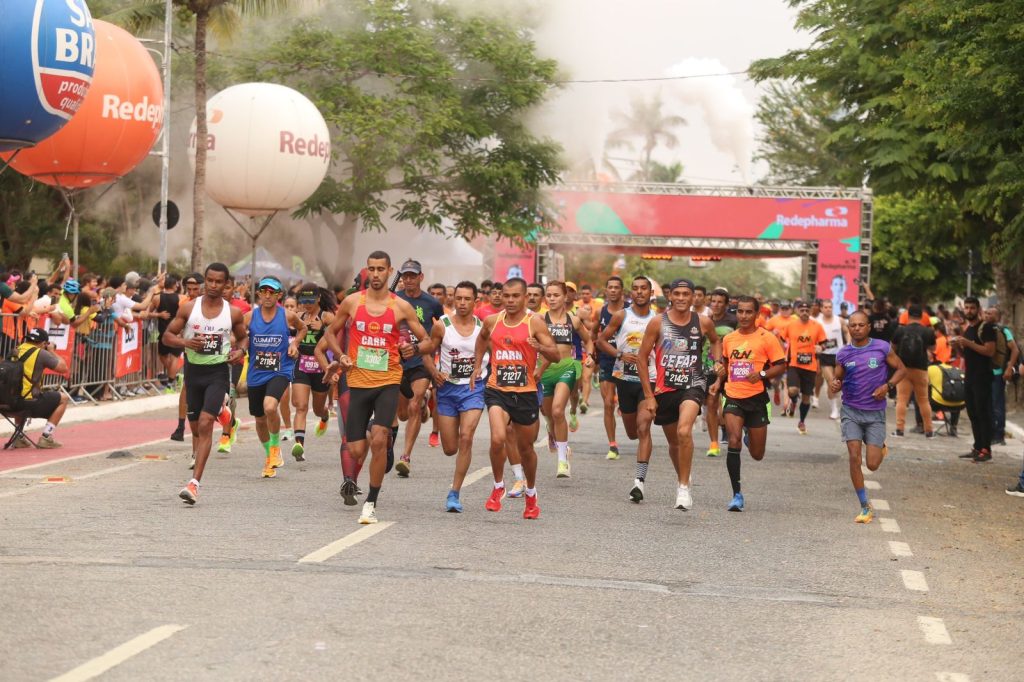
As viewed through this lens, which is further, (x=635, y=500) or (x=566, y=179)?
(x=566, y=179)

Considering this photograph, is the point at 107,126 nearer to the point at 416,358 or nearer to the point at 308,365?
the point at 308,365

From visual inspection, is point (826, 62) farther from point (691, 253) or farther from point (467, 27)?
point (691, 253)

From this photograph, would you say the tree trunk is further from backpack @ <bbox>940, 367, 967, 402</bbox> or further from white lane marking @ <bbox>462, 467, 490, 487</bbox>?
backpack @ <bbox>940, 367, 967, 402</bbox>

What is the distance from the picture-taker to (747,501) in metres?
13.2

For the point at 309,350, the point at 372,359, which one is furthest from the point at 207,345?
the point at 309,350

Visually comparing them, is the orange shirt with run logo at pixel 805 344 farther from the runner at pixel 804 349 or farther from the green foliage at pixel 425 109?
the green foliage at pixel 425 109

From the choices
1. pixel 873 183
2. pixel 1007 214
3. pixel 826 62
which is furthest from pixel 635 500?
pixel 826 62

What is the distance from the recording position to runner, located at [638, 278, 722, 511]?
12461 mm

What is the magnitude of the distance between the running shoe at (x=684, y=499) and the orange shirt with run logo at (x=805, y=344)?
10466 mm

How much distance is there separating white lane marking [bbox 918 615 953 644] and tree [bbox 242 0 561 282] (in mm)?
30414

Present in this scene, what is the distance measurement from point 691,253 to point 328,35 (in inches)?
575

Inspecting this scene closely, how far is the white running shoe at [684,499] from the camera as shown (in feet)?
40.0

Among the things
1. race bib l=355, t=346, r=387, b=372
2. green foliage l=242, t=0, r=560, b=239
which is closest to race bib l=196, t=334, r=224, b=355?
race bib l=355, t=346, r=387, b=372

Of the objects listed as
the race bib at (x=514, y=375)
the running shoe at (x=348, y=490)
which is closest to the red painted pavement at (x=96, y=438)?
the running shoe at (x=348, y=490)
